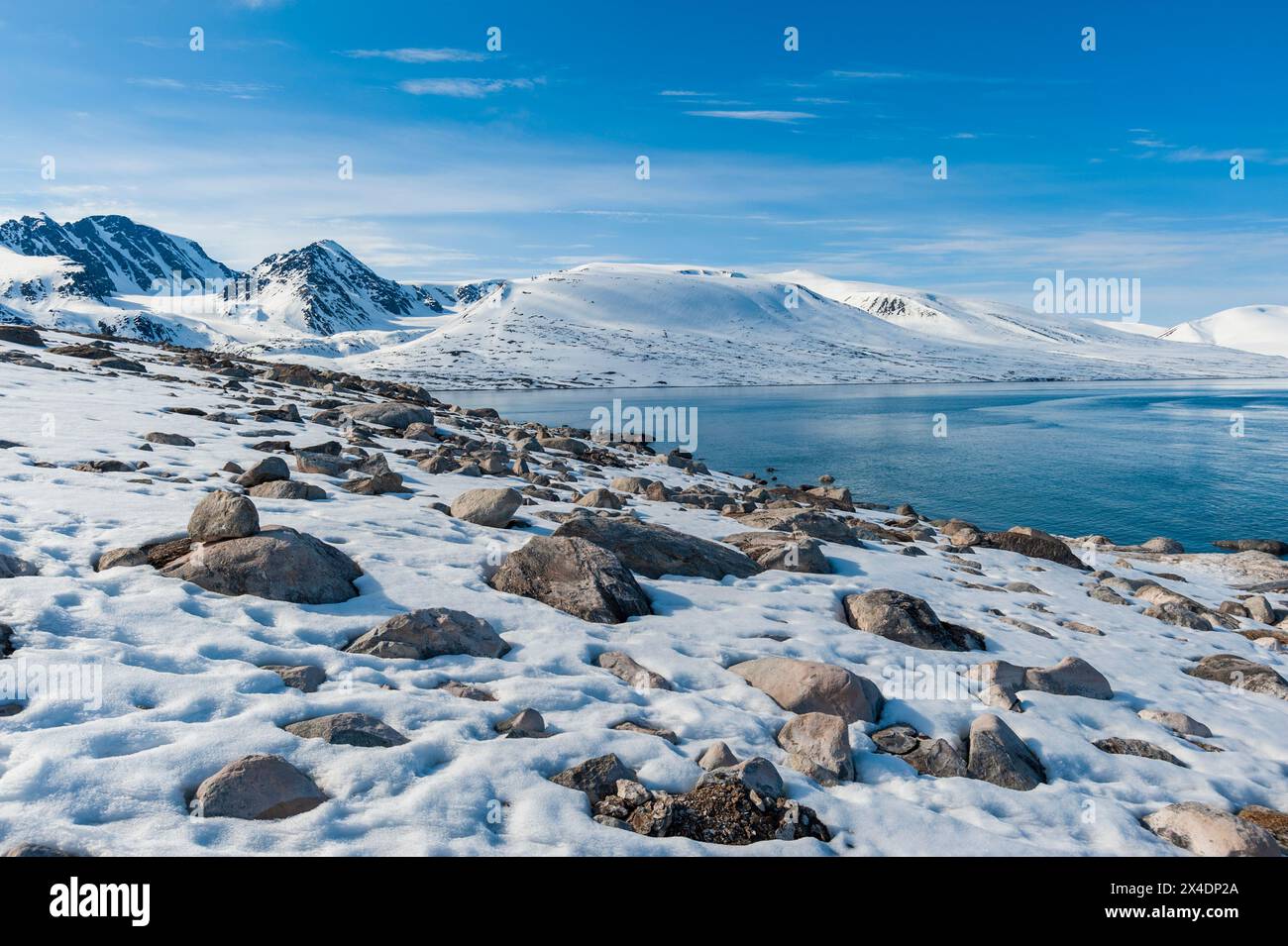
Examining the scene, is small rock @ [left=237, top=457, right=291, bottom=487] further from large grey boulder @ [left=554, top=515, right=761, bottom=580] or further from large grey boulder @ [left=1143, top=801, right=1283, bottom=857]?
large grey boulder @ [left=1143, top=801, right=1283, bottom=857]

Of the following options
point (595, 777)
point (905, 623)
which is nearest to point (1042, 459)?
point (905, 623)

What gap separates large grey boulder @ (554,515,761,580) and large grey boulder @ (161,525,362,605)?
3.85 m

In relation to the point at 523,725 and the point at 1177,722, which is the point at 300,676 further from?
the point at 1177,722

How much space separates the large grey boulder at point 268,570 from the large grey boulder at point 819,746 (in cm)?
568

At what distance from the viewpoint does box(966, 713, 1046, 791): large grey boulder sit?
7105 millimetres

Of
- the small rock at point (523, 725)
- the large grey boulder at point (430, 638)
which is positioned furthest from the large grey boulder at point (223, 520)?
the small rock at point (523, 725)

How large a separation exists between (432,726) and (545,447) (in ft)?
77.8

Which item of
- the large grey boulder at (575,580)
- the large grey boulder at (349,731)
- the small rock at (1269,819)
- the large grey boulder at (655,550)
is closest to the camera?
the large grey boulder at (349,731)

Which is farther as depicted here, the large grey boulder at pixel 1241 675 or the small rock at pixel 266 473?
the small rock at pixel 266 473

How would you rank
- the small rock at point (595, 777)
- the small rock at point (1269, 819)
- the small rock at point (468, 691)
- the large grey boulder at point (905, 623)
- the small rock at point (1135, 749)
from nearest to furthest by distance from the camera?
1. the small rock at point (595, 777)
2. the small rock at point (1269, 819)
3. the small rock at point (468, 691)
4. the small rock at point (1135, 749)
5. the large grey boulder at point (905, 623)

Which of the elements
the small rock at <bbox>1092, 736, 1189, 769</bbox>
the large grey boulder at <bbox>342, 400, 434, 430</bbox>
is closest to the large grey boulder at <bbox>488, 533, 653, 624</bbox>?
the small rock at <bbox>1092, 736, 1189, 769</bbox>

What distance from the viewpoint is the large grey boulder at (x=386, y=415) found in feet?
89.4

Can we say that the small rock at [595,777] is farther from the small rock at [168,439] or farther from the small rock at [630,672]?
the small rock at [168,439]
